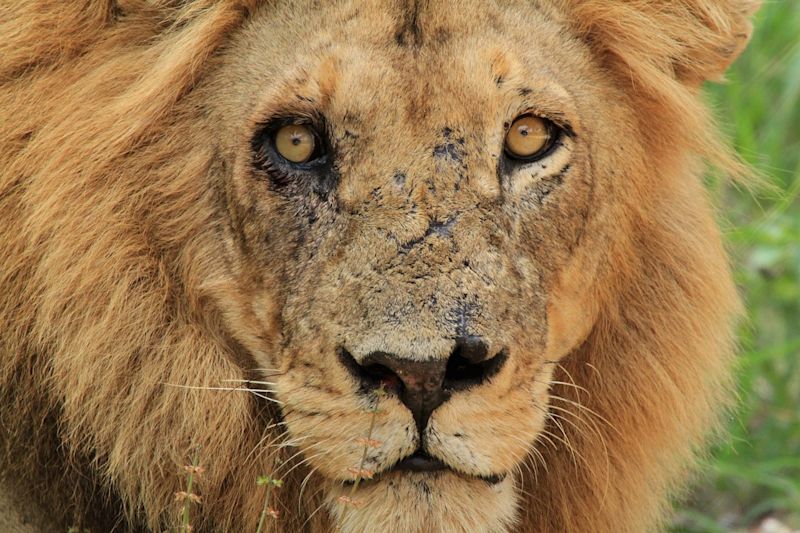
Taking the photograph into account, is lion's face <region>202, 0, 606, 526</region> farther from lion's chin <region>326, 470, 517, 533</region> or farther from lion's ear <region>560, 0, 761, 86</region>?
lion's ear <region>560, 0, 761, 86</region>

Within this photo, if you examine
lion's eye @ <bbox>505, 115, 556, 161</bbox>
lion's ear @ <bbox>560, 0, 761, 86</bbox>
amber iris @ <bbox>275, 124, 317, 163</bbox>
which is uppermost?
lion's ear @ <bbox>560, 0, 761, 86</bbox>

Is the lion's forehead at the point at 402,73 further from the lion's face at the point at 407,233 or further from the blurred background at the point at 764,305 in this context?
the blurred background at the point at 764,305

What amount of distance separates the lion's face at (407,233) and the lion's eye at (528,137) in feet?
0.04

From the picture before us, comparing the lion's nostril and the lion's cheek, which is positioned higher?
the lion's nostril

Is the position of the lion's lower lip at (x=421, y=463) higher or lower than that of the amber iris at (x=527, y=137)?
lower

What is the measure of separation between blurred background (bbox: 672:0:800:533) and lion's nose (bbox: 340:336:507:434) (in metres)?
2.11

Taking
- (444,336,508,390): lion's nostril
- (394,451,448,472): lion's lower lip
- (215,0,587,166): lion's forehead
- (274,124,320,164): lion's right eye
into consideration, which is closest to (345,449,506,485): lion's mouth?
(394,451,448,472): lion's lower lip

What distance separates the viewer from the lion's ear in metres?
3.29

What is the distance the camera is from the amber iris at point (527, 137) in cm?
304

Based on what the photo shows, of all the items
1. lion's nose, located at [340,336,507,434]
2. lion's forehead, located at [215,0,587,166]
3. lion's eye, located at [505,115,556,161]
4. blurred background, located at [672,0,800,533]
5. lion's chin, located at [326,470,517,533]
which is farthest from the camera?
blurred background, located at [672,0,800,533]

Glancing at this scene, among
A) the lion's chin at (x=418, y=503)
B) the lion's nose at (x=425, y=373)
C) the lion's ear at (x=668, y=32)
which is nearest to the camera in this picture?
the lion's nose at (x=425, y=373)

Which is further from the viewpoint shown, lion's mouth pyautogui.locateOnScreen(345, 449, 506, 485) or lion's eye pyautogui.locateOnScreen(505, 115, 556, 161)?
lion's eye pyautogui.locateOnScreen(505, 115, 556, 161)

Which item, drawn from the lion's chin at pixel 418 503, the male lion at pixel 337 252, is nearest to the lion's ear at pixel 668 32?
the male lion at pixel 337 252

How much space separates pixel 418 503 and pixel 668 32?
150 cm
